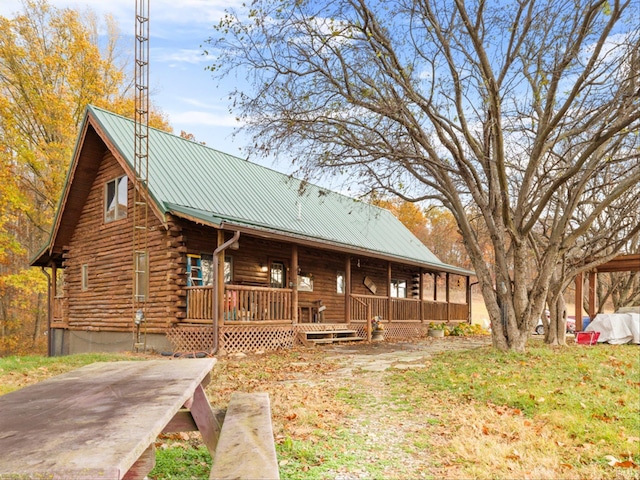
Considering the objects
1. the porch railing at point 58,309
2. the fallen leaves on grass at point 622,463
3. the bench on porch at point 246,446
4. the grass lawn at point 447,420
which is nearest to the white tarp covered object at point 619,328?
the grass lawn at point 447,420

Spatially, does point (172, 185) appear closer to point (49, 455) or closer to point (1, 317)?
point (49, 455)

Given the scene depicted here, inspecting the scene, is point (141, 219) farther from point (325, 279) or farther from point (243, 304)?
point (325, 279)

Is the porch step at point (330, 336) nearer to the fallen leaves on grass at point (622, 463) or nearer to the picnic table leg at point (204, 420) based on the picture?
the picnic table leg at point (204, 420)

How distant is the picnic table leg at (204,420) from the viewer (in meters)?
4.09

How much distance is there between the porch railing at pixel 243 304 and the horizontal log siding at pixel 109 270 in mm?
768

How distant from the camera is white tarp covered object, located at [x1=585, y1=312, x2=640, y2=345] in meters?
16.0

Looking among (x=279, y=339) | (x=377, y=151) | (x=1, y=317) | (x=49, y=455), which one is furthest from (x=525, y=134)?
(x=1, y=317)

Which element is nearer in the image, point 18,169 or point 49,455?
point 49,455

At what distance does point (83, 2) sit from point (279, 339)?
20716mm

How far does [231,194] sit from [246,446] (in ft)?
46.8

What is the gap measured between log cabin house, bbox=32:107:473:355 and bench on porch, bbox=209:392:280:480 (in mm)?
8293

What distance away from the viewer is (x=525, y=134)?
13.4 metres

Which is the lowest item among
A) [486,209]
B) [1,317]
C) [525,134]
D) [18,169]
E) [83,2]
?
[1,317]

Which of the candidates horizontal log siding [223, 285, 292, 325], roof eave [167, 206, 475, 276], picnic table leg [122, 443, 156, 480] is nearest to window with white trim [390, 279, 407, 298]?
roof eave [167, 206, 475, 276]
